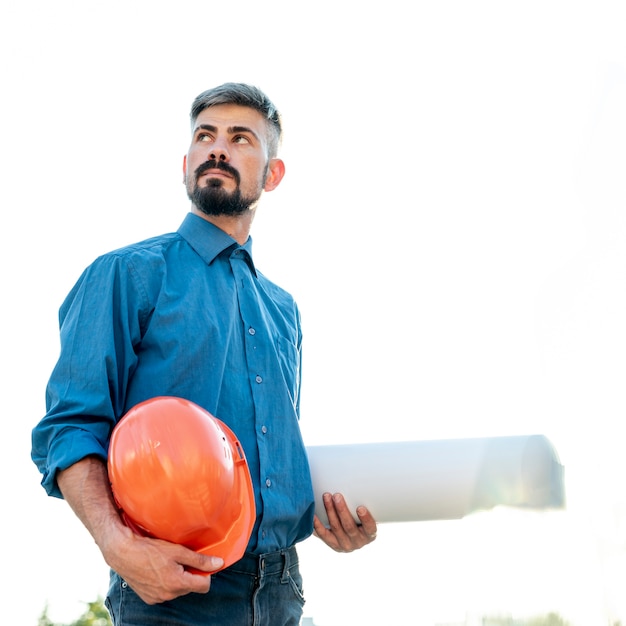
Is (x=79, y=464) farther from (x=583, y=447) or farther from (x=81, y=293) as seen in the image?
(x=583, y=447)

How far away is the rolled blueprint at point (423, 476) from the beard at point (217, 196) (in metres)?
1.05

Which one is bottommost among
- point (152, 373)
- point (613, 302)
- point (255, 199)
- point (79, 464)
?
point (79, 464)

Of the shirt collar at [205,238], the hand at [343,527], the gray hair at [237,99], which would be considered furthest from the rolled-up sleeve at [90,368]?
the gray hair at [237,99]

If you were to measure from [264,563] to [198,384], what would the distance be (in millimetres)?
633

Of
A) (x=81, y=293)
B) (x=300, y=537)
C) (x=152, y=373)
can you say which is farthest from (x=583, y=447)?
(x=81, y=293)

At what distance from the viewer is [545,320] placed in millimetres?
2523

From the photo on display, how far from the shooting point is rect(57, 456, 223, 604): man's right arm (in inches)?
87.7

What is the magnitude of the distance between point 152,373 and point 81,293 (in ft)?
1.14

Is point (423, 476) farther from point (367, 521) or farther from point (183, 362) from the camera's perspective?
point (183, 362)

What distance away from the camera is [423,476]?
3154 mm

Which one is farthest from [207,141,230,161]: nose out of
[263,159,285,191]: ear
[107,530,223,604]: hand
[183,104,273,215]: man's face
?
[107,530,223,604]: hand

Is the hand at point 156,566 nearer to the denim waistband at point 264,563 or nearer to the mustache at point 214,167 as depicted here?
the denim waistband at point 264,563

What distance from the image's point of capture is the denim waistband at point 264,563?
2734 mm

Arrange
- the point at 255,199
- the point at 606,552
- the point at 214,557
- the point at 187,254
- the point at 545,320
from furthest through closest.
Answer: the point at 255,199, the point at 187,254, the point at 545,320, the point at 214,557, the point at 606,552
